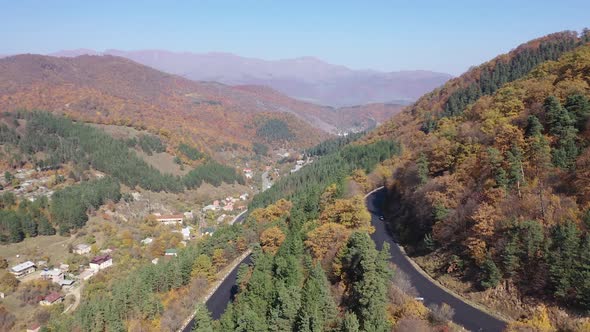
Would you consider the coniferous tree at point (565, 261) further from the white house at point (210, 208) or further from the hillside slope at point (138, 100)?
the hillside slope at point (138, 100)

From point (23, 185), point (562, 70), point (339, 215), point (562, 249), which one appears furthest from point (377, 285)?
point (23, 185)

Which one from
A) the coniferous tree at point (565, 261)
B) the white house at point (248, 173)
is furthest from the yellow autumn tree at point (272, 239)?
the white house at point (248, 173)

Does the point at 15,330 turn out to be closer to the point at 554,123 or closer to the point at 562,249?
the point at 562,249

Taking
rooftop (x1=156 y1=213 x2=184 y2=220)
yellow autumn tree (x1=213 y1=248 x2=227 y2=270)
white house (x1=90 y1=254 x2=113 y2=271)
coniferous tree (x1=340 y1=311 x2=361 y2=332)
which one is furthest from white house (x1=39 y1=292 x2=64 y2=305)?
coniferous tree (x1=340 y1=311 x2=361 y2=332)

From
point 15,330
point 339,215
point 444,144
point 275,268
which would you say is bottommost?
point 15,330

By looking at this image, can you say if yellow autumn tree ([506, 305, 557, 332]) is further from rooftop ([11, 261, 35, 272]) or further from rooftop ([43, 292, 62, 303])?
rooftop ([11, 261, 35, 272])

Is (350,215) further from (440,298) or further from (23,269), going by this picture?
(23,269)
